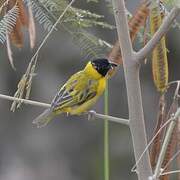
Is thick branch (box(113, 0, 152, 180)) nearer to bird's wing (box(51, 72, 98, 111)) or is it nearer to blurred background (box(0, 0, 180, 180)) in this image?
bird's wing (box(51, 72, 98, 111))

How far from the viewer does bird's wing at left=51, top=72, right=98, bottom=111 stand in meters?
2.97

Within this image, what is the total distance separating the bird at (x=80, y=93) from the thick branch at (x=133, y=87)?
0.96 metres

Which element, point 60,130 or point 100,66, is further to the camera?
point 60,130

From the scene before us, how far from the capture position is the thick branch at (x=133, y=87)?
191cm

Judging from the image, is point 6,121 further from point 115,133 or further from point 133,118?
point 133,118

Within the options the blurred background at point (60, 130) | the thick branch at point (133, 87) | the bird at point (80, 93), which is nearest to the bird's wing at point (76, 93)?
the bird at point (80, 93)

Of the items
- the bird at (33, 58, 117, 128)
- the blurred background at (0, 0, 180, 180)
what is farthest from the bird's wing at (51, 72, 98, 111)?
the blurred background at (0, 0, 180, 180)

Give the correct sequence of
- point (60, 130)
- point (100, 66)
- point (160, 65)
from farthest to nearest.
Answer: point (60, 130) < point (100, 66) < point (160, 65)

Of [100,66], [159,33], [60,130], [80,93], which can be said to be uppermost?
[159,33]

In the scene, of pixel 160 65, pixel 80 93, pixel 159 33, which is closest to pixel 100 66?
pixel 80 93

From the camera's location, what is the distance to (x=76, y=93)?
10.1 ft

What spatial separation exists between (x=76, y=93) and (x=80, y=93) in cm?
2

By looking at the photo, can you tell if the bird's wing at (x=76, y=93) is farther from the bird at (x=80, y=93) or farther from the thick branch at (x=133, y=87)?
the thick branch at (x=133, y=87)

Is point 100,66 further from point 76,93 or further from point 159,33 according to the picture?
point 159,33
